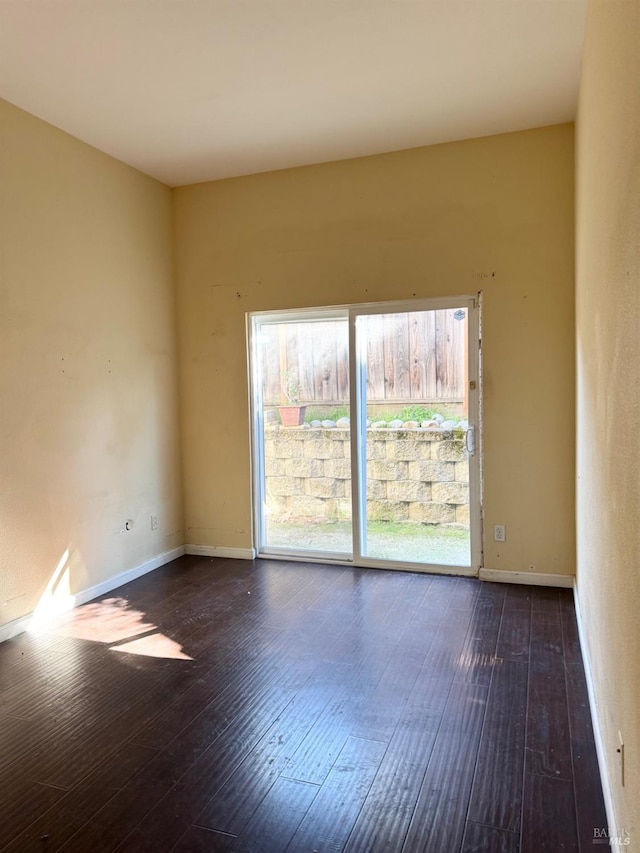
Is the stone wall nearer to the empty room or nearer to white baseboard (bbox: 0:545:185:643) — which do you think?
the empty room

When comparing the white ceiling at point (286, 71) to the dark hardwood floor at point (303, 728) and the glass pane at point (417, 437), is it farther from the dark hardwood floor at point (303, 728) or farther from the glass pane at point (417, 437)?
the dark hardwood floor at point (303, 728)

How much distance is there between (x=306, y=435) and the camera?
459 cm

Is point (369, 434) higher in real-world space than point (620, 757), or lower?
higher

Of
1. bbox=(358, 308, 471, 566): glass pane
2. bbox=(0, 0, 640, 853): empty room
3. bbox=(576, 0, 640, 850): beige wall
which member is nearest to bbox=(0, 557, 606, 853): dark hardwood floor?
bbox=(0, 0, 640, 853): empty room

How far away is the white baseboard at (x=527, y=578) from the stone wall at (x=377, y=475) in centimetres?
39

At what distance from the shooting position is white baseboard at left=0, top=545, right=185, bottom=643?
3.30 metres

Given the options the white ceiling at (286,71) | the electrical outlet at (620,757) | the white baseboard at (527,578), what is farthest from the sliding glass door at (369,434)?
the electrical outlet at (620,757)

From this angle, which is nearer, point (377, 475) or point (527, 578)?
point (527, 578)

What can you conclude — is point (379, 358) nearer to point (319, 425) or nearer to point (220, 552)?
point (319, 425)

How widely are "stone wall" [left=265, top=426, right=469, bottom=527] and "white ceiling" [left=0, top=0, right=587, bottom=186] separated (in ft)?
6.98

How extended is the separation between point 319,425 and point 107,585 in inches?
77.4

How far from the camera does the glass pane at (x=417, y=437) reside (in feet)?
13.5

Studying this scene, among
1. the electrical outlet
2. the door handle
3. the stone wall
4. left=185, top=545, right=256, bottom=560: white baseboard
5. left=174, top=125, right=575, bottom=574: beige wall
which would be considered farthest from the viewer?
left=185, top=545, right=256, bottom=560: white baseboard

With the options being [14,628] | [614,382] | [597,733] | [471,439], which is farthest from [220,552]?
[614,382]
